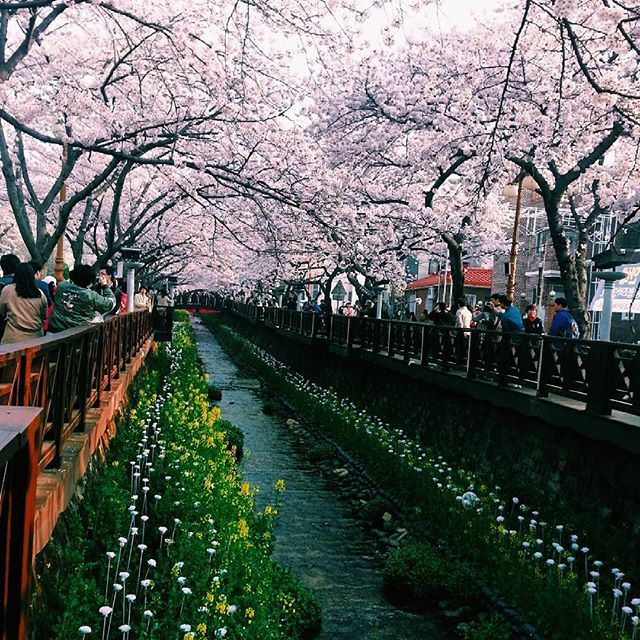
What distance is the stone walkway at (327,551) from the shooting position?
27.4 ft

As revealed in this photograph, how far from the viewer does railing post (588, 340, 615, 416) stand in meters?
9.26

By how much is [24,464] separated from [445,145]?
17.1 meters

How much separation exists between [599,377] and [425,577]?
10.1 feet

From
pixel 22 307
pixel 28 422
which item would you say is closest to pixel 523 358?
pixel 22 307

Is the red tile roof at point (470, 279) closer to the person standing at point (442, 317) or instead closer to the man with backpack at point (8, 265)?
the person standing at point (442, 317)

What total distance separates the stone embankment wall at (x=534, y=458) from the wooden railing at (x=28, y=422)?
5.61m

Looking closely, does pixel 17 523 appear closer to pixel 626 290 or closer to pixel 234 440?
pixel 234 440

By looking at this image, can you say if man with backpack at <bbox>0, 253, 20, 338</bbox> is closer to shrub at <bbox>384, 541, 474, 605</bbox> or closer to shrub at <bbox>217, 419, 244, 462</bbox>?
shrub at <bbox>384, 541, 474, 605</bbox>

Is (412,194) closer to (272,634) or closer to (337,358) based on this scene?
(337,358)

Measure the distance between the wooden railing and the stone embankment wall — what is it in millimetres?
5606

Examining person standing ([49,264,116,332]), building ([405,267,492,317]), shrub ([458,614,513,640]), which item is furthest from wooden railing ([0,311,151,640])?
building ([405,267,492,317])

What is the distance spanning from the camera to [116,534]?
21.4ft

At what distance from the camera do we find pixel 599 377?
9398 mm

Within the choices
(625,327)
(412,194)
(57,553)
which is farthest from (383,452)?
(625,327)
